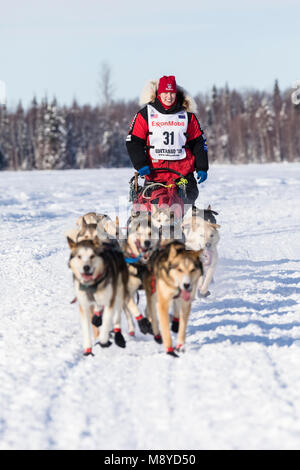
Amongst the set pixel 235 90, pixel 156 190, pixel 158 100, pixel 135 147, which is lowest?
pixel 156 190

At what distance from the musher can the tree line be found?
49084 mm

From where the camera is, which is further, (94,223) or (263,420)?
(94,223)

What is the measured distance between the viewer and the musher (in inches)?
200

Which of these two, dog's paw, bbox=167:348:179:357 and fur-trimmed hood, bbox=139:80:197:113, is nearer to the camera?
dog's paw, bbox=167:348:179:357

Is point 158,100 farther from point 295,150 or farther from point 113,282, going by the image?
point 295,150

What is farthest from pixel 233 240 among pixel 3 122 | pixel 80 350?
pixel 3 122

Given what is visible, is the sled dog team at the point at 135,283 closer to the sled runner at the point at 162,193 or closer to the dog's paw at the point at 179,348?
the dog's paw at the point at 179,348

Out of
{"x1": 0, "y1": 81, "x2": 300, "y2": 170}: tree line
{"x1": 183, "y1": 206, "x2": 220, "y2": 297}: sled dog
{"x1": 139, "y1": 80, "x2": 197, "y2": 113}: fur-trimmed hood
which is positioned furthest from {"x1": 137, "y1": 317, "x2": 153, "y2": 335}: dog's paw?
{"x1": 0, "y1": 81, "x2": 300, "y2": 170}: tree line

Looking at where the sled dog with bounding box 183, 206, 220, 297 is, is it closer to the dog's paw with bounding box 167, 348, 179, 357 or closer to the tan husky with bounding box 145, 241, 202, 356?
the tan husky with bounding box 145, 241, 202, 356

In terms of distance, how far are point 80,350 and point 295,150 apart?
188 ft

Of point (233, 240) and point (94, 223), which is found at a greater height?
point (94, 223)

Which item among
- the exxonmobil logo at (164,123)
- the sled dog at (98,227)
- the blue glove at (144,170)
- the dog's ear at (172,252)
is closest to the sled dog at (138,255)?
the sled dog at (98,227)

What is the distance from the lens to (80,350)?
3.69m

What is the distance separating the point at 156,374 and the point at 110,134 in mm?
57566
